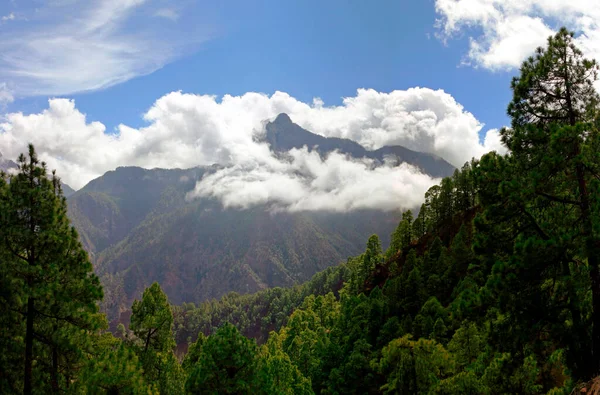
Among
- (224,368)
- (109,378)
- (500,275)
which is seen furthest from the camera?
(224,368)

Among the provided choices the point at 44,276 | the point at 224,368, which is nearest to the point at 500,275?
Result: the point at 224,368

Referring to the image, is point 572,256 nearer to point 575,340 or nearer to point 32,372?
point 575,340

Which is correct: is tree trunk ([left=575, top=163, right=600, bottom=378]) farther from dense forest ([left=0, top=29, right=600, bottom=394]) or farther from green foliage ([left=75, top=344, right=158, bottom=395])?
green foliage ([left=75, top=344, right=158, bottom=395])

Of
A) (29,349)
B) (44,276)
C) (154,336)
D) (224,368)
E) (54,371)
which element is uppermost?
(44,276)

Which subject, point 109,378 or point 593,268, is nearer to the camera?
point 593,268

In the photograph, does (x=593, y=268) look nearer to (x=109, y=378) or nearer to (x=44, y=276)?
(x=109, y=378)

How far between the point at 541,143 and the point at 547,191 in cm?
200

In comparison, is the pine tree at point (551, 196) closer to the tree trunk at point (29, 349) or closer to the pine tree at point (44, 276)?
the pine tree at point (44, 276)

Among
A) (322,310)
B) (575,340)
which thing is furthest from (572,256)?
(322,310)

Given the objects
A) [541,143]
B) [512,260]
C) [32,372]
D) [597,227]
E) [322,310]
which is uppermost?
[541,143]

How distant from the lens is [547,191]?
15547mm

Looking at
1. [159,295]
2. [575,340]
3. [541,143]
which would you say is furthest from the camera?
[159,295]

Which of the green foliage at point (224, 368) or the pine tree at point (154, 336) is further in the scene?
the pine tree at point (154, 336)

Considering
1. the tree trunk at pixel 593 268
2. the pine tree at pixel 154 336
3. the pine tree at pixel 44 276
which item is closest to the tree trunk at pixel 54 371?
the pine tree at pixel 44 276
